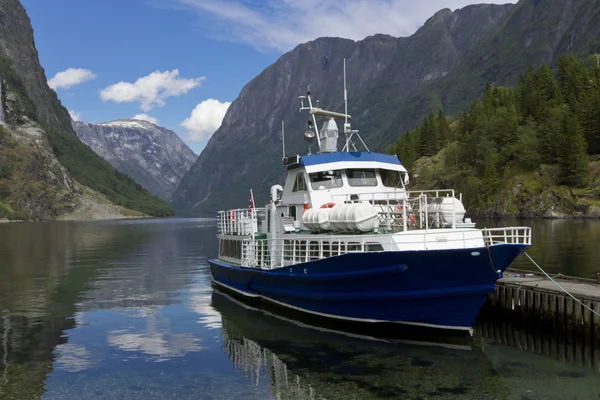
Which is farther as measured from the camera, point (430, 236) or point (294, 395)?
point (430, 236)

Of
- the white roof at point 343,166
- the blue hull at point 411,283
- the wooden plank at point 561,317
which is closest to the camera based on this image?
Result: the blue hull at point 411,283

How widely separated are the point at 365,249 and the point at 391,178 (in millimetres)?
6904

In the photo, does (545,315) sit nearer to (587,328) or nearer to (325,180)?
(587,328)

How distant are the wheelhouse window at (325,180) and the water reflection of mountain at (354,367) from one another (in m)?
6.95

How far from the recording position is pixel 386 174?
91.8ft

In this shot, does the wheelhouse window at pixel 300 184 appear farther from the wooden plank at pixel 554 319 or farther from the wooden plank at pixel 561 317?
the wooden plank at pixel 561 317

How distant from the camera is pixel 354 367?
1955 cm

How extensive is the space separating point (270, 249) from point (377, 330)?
8.19 metres

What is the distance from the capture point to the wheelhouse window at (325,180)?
2711 centimetres

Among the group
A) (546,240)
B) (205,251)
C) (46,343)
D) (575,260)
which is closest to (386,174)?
(46,343)

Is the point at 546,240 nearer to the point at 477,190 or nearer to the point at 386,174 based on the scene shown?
the point at 386,174

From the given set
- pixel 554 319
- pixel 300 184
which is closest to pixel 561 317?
pixel 554 319

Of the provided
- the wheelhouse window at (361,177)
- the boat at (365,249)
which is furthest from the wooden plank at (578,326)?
the wheelhouse window at (361,177)

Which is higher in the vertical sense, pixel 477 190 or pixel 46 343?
pixel 477 190
